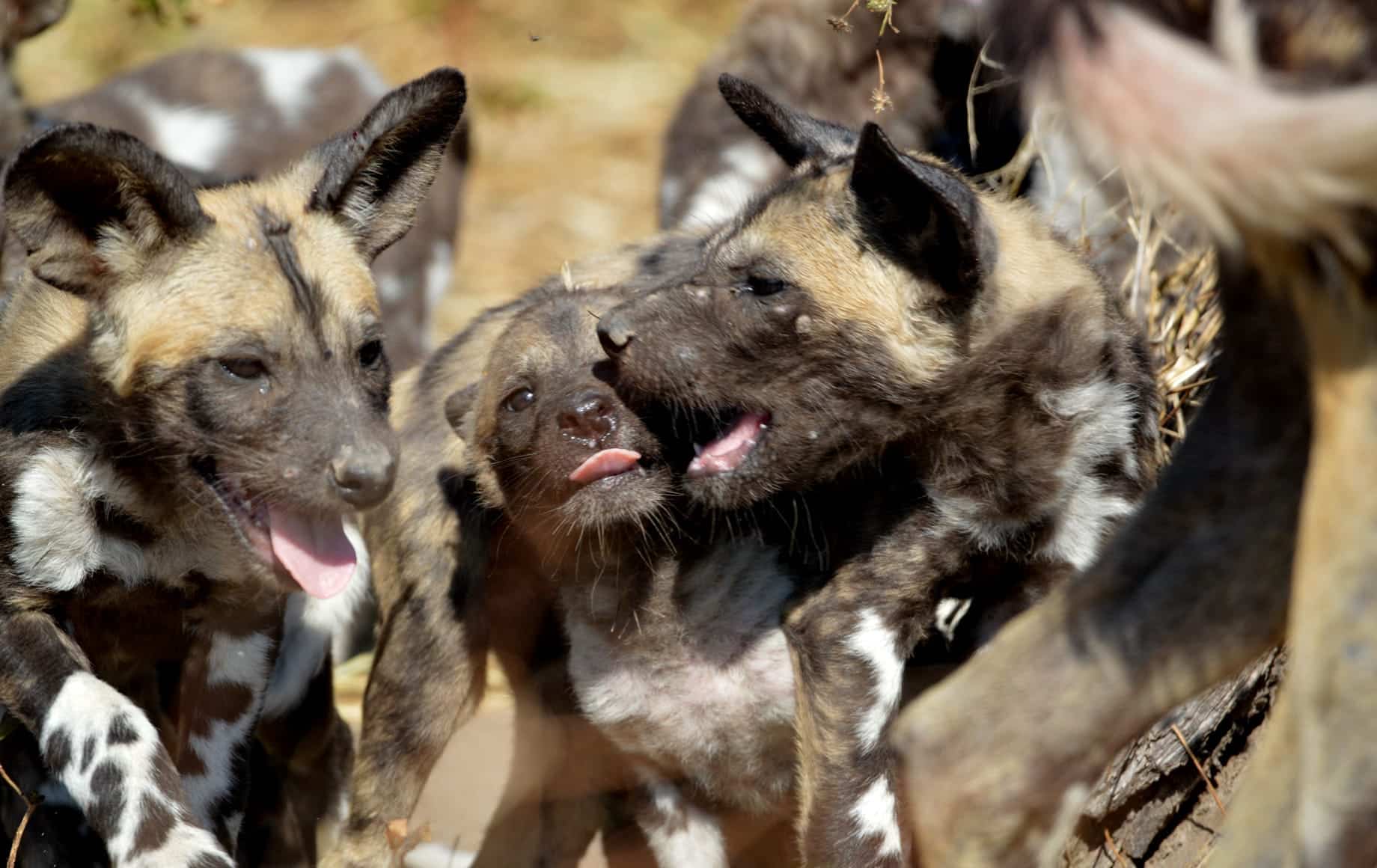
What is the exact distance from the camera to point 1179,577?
242 cm

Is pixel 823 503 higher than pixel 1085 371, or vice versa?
pixel 1085 371

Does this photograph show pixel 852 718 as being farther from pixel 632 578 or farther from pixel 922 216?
pixel 922 216

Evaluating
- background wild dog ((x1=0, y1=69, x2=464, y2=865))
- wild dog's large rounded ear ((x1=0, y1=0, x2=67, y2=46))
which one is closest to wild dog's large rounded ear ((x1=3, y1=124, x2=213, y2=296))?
background wild dog ((x1=0, y1=69, x2=464, y2=865))

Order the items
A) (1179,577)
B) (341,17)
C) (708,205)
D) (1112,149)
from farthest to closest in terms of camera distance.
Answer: (341,17)
(708,205)
(1179,577)
(1112,149)

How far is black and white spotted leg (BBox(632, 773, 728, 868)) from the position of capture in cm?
411

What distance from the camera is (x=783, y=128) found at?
3.86m

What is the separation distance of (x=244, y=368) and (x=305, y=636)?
1.03 m

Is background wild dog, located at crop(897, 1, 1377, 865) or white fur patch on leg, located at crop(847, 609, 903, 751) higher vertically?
background wild dog, located at crop(897, 1, 1377, 865)

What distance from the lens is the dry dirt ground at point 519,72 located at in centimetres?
877

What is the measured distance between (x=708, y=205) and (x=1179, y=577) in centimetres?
437

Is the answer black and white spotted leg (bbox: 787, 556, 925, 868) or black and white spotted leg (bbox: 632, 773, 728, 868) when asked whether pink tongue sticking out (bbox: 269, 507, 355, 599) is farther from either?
black and white spotted leg (bbox: 632, 773, 728, 868)

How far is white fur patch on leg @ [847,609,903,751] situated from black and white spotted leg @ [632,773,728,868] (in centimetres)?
86

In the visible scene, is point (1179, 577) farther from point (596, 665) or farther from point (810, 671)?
point (596, 665)

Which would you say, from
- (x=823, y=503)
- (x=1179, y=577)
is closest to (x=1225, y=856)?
(x=1179, y=577)
